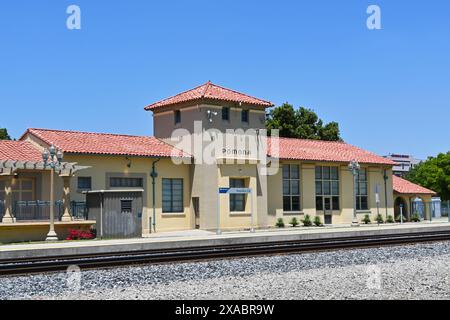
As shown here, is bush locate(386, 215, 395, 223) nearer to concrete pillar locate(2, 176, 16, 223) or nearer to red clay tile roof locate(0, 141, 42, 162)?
red clay tile roof locate(0, 141, 42, 162)

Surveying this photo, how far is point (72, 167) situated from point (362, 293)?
2054 centimetres

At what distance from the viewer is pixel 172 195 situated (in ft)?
113

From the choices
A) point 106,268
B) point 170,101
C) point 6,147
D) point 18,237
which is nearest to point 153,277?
point 106,268

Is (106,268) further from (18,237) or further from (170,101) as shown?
(170,101)

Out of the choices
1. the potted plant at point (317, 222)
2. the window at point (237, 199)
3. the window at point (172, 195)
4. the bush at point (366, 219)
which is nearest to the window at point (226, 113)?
the window at point (237, 199)

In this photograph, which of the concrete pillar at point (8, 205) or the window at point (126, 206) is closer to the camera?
the concrete pillar at point (8, 205)

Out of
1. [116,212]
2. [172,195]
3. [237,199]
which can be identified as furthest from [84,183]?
[237,199]

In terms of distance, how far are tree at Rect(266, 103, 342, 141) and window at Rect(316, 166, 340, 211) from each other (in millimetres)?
19749

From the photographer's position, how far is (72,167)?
2878 cm

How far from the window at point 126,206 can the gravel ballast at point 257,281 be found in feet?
42.3

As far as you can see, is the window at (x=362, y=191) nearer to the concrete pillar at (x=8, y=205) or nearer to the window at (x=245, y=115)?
the window at (x=245, y=115)

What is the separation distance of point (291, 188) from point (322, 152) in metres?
4.81

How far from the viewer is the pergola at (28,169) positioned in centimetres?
2694

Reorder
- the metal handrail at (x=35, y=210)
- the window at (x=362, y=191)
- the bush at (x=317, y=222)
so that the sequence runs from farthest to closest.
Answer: the window at (x=362, y=191) < the bush at (x=317, y=222) < the metal handrail at (x=35, y=210)
